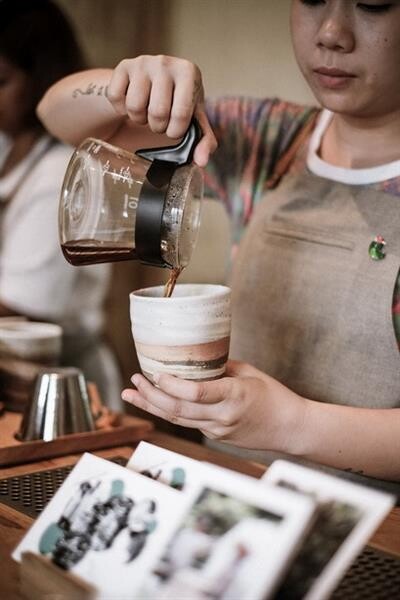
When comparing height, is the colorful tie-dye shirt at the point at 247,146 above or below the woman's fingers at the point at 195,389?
above

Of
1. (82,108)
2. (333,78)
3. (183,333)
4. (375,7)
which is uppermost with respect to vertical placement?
(375,7)

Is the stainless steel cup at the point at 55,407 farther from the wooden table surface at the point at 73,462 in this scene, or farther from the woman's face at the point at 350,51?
the woman's face at the point at 350,51

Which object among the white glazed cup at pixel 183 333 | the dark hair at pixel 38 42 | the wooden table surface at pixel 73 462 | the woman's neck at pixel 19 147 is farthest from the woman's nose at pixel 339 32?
the woman's neck at pixel 19 147

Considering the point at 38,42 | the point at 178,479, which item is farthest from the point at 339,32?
the point at 38,42

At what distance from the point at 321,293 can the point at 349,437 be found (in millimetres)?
386

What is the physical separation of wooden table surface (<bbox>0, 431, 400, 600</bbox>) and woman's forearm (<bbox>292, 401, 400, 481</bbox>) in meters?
0.09

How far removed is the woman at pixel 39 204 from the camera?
8.79 feet

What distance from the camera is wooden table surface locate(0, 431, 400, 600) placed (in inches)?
41.4

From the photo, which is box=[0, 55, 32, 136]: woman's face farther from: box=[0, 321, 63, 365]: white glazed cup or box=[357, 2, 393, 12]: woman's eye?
box=[357, 2, 393, 12]: woman's eye

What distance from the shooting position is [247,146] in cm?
191

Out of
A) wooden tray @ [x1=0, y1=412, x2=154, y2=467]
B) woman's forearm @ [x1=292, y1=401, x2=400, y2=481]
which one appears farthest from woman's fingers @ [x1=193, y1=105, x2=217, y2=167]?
wooden tray @ [x1=0, y1=412, x2=154, y2=467]

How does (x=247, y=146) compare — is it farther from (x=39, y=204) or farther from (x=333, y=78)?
(x=39, y=204)

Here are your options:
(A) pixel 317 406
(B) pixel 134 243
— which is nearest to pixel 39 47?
(B) pixel 134 243

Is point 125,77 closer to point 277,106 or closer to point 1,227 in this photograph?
point 277,106
